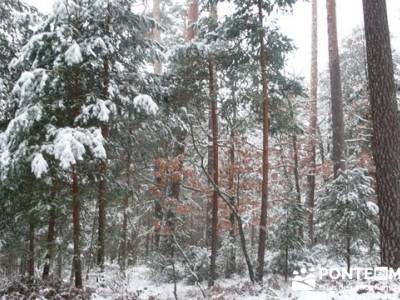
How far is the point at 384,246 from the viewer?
7.93 metres

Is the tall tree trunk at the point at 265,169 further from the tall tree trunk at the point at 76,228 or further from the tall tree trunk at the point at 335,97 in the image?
the tall tree trunk at the point at 76,228

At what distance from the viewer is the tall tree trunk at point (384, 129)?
25.6ft

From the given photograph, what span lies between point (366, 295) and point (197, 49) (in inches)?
305

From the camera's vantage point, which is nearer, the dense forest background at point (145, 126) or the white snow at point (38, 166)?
the white snow at point (38, 166)

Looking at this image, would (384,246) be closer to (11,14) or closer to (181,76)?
(181,76)

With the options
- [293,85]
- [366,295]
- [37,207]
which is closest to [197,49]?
[293,85]

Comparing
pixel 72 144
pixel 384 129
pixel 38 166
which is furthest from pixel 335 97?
pixel 38 166

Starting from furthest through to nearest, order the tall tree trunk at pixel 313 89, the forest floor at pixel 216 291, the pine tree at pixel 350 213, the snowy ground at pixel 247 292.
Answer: the tall tree trunk at pixel 313 89 → the pine tree at pixel 350 213 → the forest floor at pixel 216 291 → the snowy ground at pixel 247 292

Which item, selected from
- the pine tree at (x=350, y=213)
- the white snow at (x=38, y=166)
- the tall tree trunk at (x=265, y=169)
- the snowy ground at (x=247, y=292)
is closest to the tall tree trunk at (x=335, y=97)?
the pine tree at (x=350, y=213)

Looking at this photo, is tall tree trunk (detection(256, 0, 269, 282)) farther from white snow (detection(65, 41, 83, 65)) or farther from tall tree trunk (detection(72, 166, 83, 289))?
white snow (detection(65, 41, 83, 65))

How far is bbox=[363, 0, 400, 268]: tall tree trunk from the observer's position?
25.6 ft

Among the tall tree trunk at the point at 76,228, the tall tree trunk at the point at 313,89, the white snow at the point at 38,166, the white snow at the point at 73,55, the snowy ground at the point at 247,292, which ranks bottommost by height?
the snowy ground at the point at 247,292

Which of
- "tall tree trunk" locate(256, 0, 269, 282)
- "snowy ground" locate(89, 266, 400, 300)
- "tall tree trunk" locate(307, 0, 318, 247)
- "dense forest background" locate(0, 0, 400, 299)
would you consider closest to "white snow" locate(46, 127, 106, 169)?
"dense forest background" locate(0, 0, 400, 299)

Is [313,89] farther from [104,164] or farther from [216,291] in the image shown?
[104,164]
